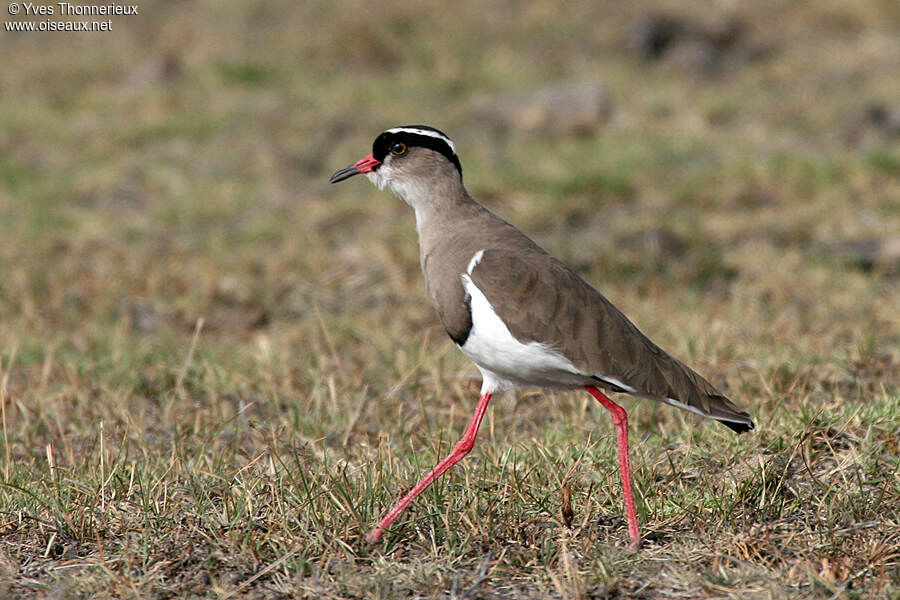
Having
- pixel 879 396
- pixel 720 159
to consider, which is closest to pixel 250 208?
pixel 720 159

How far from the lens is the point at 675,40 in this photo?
12.0 metres

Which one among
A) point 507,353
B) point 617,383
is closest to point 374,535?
point 507,353

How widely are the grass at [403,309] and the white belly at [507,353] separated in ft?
0.98

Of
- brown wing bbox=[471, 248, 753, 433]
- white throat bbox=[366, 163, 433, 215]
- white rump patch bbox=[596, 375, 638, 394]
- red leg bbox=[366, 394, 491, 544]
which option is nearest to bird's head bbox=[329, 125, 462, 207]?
white throat bbox=[366, 163, 433, 215]

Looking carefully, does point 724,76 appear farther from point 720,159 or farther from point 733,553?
point 733,553

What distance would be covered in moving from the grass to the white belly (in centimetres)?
30

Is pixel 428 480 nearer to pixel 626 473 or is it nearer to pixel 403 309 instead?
pixel 626 473

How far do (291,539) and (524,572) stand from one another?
65cm

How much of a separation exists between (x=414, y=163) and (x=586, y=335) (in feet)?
3.30

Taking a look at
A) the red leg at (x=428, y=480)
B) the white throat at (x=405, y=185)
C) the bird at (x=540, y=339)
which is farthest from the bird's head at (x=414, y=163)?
the red leg at (x=428, y=480)

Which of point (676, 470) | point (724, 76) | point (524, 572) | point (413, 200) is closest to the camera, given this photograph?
point (524, 572)

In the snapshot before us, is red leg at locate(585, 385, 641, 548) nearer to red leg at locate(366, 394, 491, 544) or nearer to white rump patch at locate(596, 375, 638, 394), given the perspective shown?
white rump patch at locate(596, 375, 638, 394)

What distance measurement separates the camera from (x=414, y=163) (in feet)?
13.1

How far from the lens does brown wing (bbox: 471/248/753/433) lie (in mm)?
3352
